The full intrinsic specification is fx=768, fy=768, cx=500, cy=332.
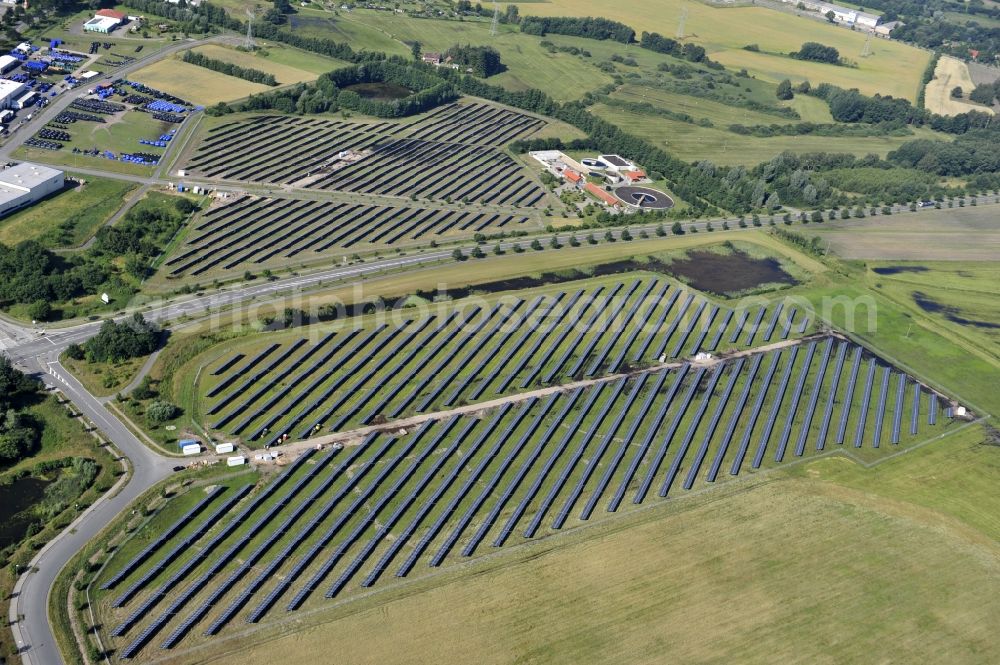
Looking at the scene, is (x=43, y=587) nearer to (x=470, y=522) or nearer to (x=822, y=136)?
(x=470, y=522)

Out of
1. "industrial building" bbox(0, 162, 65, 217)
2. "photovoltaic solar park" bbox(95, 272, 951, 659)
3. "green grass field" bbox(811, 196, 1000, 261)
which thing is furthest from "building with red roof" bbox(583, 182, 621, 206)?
"industrial building" bbox(0, 162, 65, 217)

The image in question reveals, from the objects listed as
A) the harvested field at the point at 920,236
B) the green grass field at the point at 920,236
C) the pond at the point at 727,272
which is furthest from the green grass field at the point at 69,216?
the green grass field at the point at 920,236

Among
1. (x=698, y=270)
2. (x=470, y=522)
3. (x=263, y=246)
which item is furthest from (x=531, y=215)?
(x=470, y=522)

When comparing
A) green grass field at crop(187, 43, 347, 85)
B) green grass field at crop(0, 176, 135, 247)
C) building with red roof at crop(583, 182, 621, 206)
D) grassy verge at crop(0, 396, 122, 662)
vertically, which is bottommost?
grassy verge at crop(0, 396, 122, 662)

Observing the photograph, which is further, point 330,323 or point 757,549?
point 330,323

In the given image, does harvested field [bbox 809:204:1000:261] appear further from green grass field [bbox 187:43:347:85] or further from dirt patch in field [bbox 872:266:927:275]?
green grass field [bbox 187:43:347:85]

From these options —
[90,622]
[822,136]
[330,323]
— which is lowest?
[90,622]

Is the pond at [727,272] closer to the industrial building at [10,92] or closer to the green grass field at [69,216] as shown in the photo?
the green grass field at [69,216]
